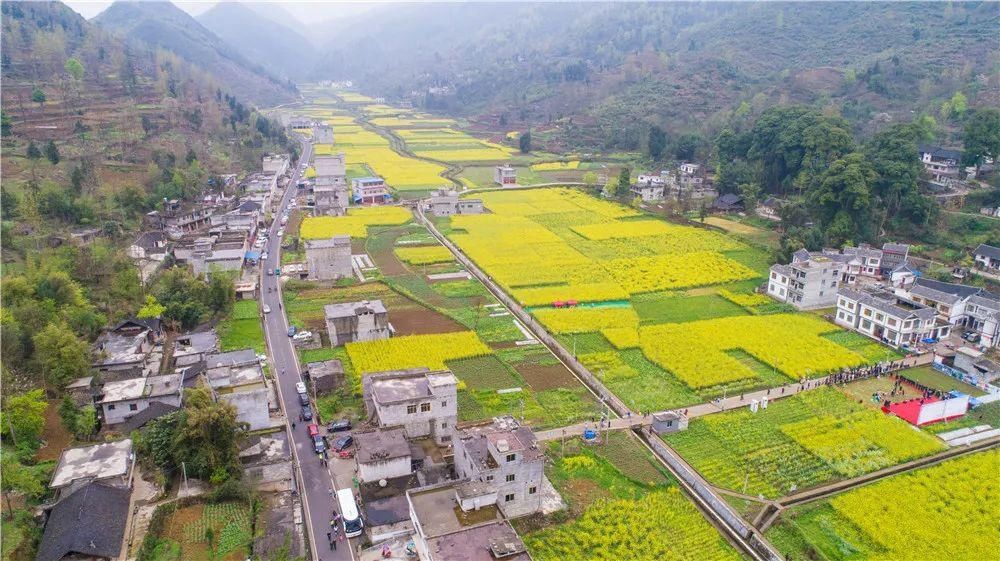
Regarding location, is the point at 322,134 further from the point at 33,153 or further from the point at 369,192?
the point at 33,153

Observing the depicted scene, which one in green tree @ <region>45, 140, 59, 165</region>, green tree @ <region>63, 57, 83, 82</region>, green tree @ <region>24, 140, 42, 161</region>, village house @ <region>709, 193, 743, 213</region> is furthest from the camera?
green tree @ <region>63, 57, 83, 82</region>

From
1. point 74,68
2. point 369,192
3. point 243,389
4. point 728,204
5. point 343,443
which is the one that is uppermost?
point 74,68

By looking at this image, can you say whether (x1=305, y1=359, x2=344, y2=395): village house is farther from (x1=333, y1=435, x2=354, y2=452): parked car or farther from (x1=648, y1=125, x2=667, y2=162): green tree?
(x1=648, y1=125, x2=667, y2=162): green tree

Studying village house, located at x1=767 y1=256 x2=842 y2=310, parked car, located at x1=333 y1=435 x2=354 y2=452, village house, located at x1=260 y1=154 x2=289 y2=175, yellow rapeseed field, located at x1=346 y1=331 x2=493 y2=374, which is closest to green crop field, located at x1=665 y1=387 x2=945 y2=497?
yellow rapeseed field, located at x1=346 y1=331 x2=493 y2=374

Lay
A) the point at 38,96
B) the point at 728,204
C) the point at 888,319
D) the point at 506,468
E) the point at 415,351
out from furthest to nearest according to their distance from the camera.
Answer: the point at 728,204 → the point at 38,96 → the point at 888,319 → the point at 415,351 → the point at 506,468

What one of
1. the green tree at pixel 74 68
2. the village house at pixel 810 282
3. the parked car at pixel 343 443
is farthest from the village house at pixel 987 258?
the green tree at pixel 74 68

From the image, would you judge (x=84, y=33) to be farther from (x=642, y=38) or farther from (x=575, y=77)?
(x=642, y=38)

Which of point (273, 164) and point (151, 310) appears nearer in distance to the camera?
point (151, 310)

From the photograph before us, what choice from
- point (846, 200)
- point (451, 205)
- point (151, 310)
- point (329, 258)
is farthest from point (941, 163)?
point (151, 310)
